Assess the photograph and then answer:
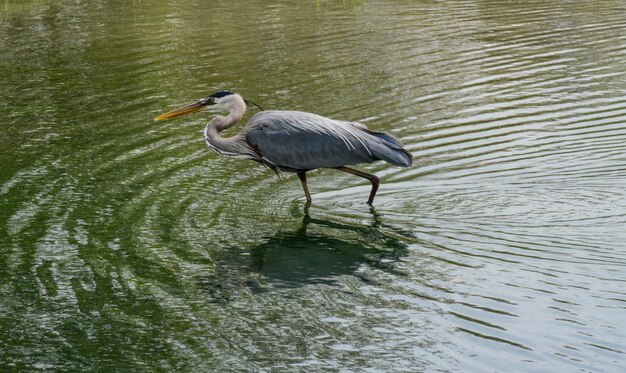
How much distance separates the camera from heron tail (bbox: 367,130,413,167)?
9562mm

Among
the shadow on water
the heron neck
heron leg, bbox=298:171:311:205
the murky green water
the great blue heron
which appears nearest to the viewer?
the murky green water

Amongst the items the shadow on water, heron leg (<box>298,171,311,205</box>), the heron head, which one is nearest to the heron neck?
the heron head

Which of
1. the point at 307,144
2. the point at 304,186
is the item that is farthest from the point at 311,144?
the point at 304,186

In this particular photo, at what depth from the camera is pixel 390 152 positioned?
31.6ft

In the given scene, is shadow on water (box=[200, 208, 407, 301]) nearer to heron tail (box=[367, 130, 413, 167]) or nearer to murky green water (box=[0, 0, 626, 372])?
murky green water (box=[0, 0, 626, 372])

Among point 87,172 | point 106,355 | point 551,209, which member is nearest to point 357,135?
point 551,209

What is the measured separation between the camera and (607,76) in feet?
48.9

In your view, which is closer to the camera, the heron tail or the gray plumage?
the heron tail

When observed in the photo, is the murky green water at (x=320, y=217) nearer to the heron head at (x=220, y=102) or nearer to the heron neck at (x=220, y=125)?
the heron neck at (x=220, y=125)

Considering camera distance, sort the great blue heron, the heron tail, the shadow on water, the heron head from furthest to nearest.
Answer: the heron head, the great blue heron, the heron tail, the shadow on water

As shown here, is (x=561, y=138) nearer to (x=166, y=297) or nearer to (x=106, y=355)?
(x=166, y=297)

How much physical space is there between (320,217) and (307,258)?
1.06 metres

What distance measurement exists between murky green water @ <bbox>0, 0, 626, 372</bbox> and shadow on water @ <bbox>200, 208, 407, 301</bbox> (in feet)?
0.08

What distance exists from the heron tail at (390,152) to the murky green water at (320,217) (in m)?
0.43
